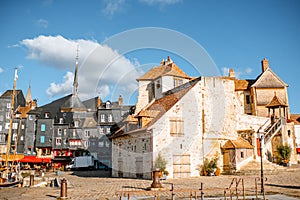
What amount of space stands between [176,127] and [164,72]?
1448 centimetres

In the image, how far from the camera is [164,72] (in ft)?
128

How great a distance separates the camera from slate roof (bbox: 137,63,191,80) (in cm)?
3844

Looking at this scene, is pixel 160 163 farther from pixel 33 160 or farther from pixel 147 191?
pixel 33 160

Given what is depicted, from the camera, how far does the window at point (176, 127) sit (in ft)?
84.9

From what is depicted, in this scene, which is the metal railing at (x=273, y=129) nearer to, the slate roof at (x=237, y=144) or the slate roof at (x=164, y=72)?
the slate roof at (x=237, y=144)

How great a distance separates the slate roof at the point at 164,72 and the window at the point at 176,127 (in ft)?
41.5

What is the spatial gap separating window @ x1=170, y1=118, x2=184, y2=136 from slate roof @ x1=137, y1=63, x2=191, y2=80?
1266 centimetres

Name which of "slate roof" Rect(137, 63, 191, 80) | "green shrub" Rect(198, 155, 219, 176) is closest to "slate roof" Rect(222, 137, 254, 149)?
"green shrub" Rect(198, 155, 219, 176)

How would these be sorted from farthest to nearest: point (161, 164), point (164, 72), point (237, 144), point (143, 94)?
point (143, 94) → point (164, 72) → point (237, 144) → point (161, 164)

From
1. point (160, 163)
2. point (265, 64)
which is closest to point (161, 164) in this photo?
point (160, 163)

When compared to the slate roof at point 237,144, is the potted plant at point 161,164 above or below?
below

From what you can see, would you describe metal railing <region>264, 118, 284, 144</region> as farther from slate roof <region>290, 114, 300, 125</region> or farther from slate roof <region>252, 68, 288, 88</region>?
slate roof <region>290, 114, 300, 125</region>

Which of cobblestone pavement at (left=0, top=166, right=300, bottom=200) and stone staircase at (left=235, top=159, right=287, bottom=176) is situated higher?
stone staircase at (left=235, top=159, right=287, bottom=176)

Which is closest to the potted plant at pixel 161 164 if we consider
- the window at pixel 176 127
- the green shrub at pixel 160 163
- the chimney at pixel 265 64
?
the green shrub at pixel 160 163
